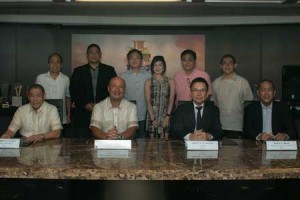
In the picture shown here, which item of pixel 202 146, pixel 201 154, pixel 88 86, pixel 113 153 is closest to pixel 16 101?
pixel 88 86

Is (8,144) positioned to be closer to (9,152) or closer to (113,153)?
(9,152)

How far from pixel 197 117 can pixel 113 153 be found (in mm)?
1093

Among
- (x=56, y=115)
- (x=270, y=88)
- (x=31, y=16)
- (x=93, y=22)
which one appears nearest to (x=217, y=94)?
(x=270, y=88)

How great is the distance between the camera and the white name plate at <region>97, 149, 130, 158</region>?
2263mm

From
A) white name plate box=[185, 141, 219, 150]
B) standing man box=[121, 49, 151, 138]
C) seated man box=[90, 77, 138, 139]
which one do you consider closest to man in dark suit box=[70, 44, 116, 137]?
standing man box=[121, 49, 151, 138]

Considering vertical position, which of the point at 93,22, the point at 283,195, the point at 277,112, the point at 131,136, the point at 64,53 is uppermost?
the point at 93,22

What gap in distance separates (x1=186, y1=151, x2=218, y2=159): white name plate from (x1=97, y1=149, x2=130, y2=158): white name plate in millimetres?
345

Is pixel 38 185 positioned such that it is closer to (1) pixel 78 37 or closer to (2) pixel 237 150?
(2) pixel 237 150

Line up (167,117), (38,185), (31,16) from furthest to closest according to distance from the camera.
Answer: (31,16) → (167,117) → (38,185)

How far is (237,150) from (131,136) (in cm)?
113

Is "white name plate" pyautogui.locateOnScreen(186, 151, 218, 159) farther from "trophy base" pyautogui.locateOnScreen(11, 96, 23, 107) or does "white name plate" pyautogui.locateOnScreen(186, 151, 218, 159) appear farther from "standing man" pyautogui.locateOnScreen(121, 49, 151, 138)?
"trophy base" pyautogui.locateOnScreen(11, 96, 23, 107)

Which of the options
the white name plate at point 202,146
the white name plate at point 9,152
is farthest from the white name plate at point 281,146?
the white name plate at point 9,152

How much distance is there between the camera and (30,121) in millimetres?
3348

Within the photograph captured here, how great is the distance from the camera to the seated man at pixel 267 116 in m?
3.45
